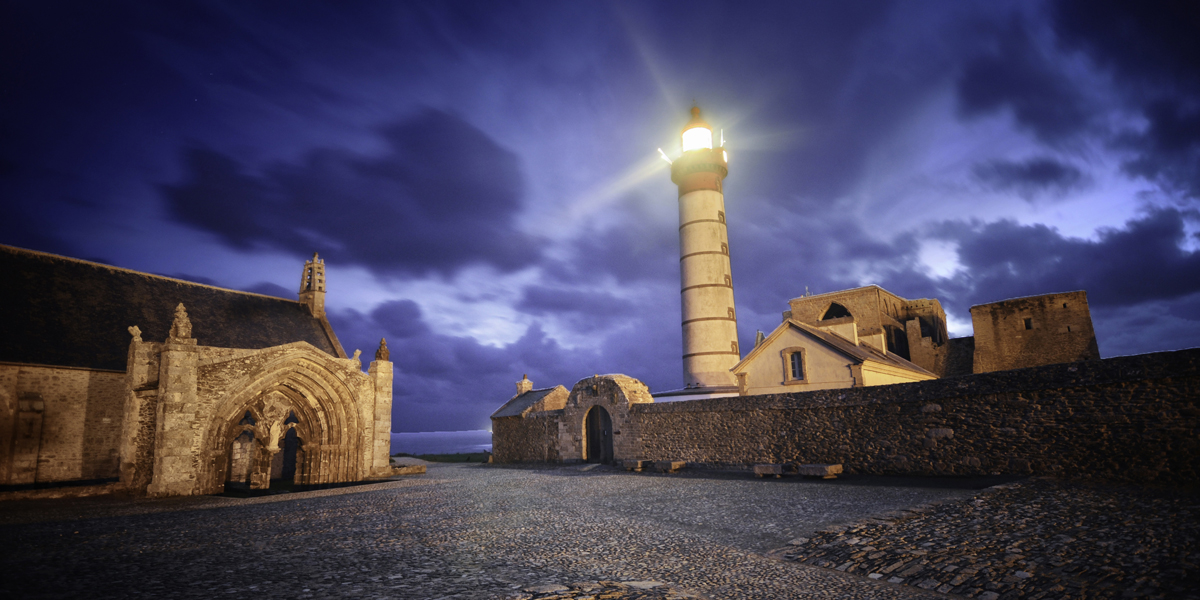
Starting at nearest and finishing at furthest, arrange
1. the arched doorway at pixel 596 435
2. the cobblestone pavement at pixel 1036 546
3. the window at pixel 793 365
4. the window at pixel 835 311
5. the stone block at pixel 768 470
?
1. the cobblestone pavement at pixel 1036 546
2. the stone block at pixel 768 470
3. the arched doorway at pixel 596 435
4. the window at pixel 793 365
5. the window at pixel 835 311

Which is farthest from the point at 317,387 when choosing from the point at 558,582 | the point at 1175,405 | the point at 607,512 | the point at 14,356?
the point at 1175,405

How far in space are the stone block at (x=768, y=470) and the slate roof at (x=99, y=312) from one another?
1976 centimetres

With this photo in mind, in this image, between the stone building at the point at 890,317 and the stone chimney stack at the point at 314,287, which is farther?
the stone building at the point at 890,317

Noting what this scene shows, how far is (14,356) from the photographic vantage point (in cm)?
1630

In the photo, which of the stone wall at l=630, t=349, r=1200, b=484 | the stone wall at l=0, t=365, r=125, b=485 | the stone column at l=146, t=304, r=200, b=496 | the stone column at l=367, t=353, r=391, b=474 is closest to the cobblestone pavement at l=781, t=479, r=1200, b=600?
the stone wall at l=630, t=349, r=1200, b=484

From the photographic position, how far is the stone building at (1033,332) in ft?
83.4

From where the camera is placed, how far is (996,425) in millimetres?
10953

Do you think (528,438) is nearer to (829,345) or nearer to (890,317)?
(829,345)

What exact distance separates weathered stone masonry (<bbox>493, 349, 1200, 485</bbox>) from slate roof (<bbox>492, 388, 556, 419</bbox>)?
1273 cm

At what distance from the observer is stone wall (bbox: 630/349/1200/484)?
8.76 metres

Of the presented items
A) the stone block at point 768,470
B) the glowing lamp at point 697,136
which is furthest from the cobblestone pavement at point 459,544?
the glowing lamp at point 697,136

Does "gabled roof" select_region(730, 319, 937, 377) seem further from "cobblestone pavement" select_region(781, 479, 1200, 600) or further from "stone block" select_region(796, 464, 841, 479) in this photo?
"cobblestone pavement" select_region(781, 479, 1200, 600)

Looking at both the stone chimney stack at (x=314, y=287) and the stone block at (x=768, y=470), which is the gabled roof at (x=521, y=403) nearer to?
the stone chimney stack at (x=314, y=287)

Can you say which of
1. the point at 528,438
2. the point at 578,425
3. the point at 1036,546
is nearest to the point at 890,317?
the point at 578,425
